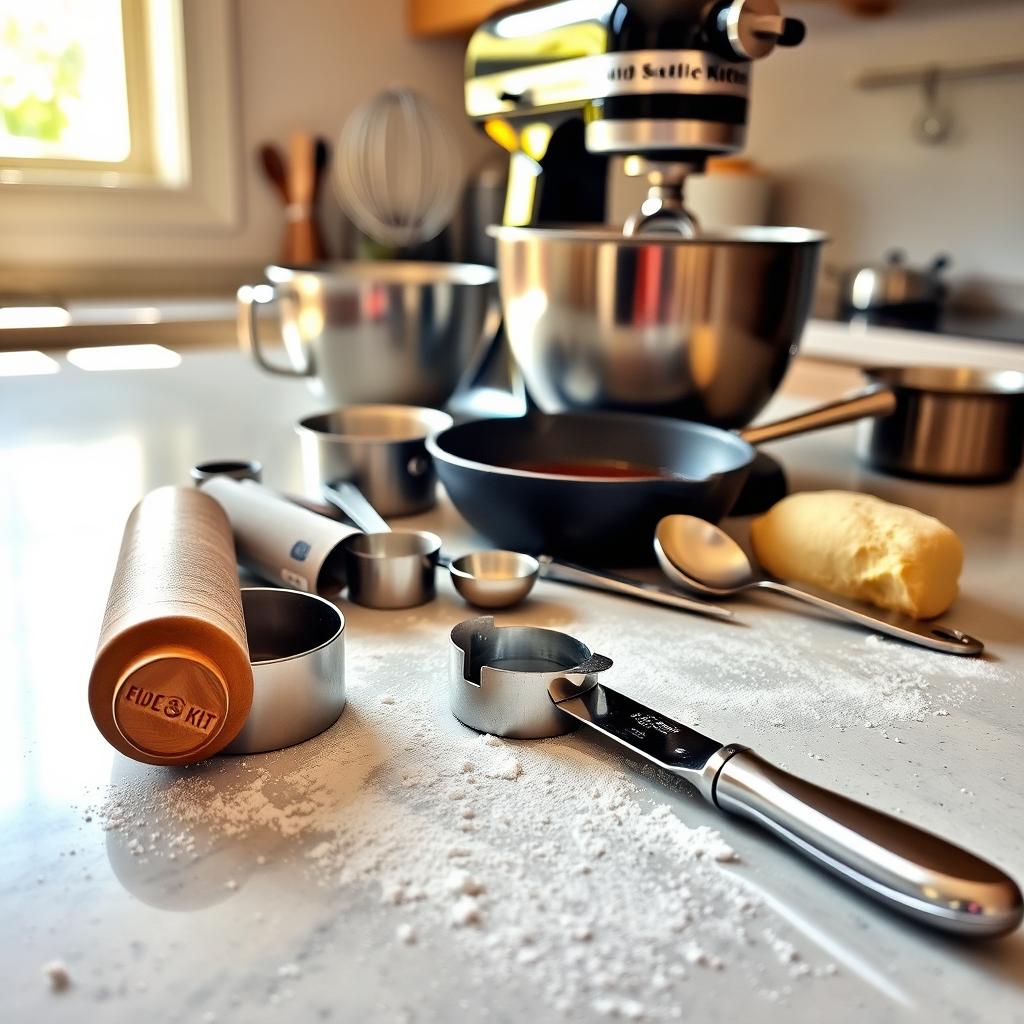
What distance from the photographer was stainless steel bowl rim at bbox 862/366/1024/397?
0.84m

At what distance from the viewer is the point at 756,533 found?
59 cm

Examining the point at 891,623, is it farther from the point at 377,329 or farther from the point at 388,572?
the point at 377,329

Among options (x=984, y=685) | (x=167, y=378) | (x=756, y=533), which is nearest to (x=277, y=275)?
(x=167, y=378)

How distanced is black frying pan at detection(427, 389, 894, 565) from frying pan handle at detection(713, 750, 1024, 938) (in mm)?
229

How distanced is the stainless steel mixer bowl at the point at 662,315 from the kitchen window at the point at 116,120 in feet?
4.79

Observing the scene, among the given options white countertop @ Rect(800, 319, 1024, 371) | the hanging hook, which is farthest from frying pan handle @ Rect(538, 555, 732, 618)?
the hanging hook

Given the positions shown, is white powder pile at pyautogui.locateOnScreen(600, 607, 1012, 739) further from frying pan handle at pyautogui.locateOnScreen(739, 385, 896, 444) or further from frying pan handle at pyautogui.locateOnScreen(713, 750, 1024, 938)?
frying pan handle at pyautogui.locateOnScreen(739, 385, 896, 444)

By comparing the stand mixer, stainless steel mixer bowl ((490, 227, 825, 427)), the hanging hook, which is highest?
the hanging hook

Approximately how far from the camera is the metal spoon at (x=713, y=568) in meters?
0.52

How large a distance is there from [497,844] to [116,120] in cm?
212

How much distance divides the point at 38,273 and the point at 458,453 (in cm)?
158

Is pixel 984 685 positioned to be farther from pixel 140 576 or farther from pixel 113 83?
pixel 113 83

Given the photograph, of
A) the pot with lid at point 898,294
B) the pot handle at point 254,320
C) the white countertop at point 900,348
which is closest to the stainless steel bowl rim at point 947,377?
the pot handle at point 254,320

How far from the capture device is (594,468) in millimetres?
626
